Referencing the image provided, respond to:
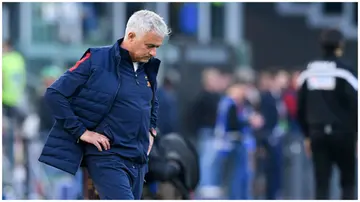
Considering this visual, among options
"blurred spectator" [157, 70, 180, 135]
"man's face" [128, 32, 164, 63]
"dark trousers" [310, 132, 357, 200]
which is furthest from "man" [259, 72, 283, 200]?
"man's face" [128, 32, 164, 63]

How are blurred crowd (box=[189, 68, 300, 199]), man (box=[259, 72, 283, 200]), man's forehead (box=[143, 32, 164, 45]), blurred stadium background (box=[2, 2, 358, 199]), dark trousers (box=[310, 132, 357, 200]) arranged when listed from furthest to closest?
man (box=[259, 72, 283, 200]), blurred crowd (box=[189, 68, 300, 199]), blurred stadium background (box=[2, 2, 358, 199]), dark trousers (box=[310, 132, 357, 200]), man's forehead (box=[143, 32, 164, 45])

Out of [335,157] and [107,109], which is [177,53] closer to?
[335,157]

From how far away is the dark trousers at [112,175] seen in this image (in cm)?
779

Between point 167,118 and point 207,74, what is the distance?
195cm

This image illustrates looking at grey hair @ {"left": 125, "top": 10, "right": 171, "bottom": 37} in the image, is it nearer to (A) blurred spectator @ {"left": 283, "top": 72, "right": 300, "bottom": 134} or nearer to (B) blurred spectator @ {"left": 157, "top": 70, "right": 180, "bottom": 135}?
(B) blurred spectator @ {"left": 157, "top": 70, "right": 180, "bottom": 135}

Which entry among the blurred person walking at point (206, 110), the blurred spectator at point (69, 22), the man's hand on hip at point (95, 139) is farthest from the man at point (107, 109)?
the blurred spectator at point (69, 22)

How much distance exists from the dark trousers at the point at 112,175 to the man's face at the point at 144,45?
0.61m

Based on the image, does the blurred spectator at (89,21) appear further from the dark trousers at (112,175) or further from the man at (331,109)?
the dark trousers at (112,175)

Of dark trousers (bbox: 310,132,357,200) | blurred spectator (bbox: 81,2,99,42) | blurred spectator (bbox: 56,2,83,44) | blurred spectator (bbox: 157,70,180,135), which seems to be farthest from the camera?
blurred spectator (bbox: 81,2,99,42)

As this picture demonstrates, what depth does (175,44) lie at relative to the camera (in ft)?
71.1

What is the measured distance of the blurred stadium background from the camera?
1579 centimetres

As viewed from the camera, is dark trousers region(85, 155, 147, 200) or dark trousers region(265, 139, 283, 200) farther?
dark trousers region(265, 139, 283, 200)

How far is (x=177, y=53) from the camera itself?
21.6 meters

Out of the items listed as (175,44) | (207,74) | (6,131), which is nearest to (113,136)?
(6,131)
